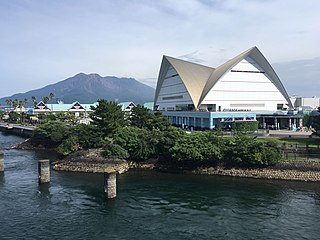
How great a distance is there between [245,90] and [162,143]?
3049 cm

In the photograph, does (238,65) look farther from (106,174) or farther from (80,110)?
(80,110)

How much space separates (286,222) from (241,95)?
136 ft

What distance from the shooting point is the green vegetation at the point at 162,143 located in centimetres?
2997

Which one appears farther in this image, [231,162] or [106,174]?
[231,162]

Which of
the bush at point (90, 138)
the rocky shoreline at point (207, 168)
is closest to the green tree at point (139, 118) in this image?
the bush at point (90, 138)

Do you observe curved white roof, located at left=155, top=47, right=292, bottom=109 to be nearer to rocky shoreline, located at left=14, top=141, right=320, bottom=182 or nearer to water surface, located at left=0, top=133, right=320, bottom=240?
rocky shoreline, located at left=14, top=141, right=320, bottom=182

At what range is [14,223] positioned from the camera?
18156 millimetres

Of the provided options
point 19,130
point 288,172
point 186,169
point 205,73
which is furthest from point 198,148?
point 19,130

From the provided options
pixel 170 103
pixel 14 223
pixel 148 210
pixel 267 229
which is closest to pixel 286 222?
pixel 267 229

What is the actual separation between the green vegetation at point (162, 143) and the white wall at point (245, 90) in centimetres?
1844

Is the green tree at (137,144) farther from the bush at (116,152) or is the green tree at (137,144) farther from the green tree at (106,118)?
the green tree at (106,118)

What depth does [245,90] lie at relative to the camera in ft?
190

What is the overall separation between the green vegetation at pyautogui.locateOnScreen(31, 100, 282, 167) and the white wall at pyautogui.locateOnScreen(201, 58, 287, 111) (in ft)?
60.5

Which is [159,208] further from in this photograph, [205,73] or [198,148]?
[205,73]
